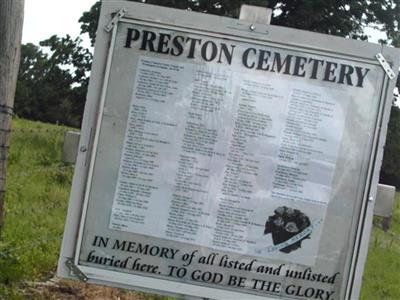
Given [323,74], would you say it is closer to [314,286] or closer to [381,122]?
[381,122]

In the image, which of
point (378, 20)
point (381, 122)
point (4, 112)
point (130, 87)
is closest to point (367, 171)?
point (381, 122)

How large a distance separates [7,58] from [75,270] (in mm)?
2088

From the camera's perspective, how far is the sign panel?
3660mm

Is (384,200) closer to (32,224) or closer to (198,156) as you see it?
(198,156)

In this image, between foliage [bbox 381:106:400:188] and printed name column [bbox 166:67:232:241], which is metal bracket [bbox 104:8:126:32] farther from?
foliage [bbox 381:106:400:188]

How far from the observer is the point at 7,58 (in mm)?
5129

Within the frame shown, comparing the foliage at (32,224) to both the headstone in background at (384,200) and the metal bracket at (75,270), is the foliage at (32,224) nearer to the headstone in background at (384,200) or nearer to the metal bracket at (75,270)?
the metal bracket at (75,270)

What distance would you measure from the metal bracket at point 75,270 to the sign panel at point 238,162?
0.05 metres

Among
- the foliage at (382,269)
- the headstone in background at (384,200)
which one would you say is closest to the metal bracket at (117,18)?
the headstone in background at (384,200)

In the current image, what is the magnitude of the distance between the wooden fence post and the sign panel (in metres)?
1.58

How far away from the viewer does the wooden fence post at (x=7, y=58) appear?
5023 mm

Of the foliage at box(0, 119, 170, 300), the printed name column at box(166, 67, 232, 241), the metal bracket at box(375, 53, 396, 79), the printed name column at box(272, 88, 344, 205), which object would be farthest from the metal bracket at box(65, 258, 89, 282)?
the metal bracket at box(375, 53, 396, 79)

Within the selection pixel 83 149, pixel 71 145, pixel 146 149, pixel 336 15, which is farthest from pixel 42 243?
pixel 336 15

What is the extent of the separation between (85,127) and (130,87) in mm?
341
